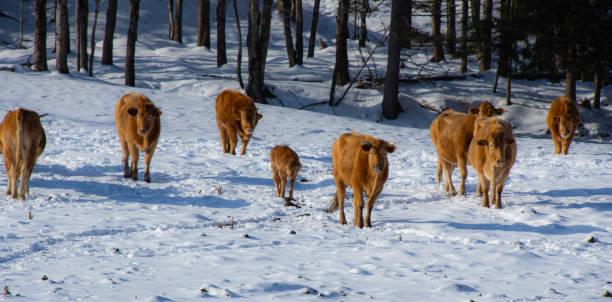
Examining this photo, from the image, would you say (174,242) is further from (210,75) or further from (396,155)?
(210,75)

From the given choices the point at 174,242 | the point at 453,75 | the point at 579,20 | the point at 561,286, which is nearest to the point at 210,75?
the point at 453,75

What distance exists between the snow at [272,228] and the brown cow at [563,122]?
65 cm

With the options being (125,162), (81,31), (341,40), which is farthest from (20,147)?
(81,31)

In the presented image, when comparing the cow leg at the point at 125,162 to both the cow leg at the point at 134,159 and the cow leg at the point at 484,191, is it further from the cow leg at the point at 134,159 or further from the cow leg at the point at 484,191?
the cow leg at the point at 484,191

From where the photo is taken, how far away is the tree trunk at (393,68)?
74.4 feet

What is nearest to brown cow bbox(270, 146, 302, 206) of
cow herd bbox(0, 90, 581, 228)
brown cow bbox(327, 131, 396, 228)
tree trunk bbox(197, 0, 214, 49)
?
cow herd bbox(0, 90, 581, 228)

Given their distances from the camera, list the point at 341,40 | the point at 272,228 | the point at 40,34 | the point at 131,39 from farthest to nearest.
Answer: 1. the point at 40,34
2. the point at 341,40
3. the point at 131,39
4. the point at 272,228

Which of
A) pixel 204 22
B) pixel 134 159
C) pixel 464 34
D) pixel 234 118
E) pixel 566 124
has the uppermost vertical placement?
pixel 204 22

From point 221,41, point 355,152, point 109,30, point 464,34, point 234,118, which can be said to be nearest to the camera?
point 355,152

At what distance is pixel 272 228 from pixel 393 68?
1674 cm

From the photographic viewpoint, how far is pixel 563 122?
14484 mm

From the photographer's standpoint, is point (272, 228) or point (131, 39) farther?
point (131, 39)

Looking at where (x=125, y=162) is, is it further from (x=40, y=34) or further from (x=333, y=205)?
(x=40, y=34)

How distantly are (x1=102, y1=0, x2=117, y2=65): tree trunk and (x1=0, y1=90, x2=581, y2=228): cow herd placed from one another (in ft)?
57.6
